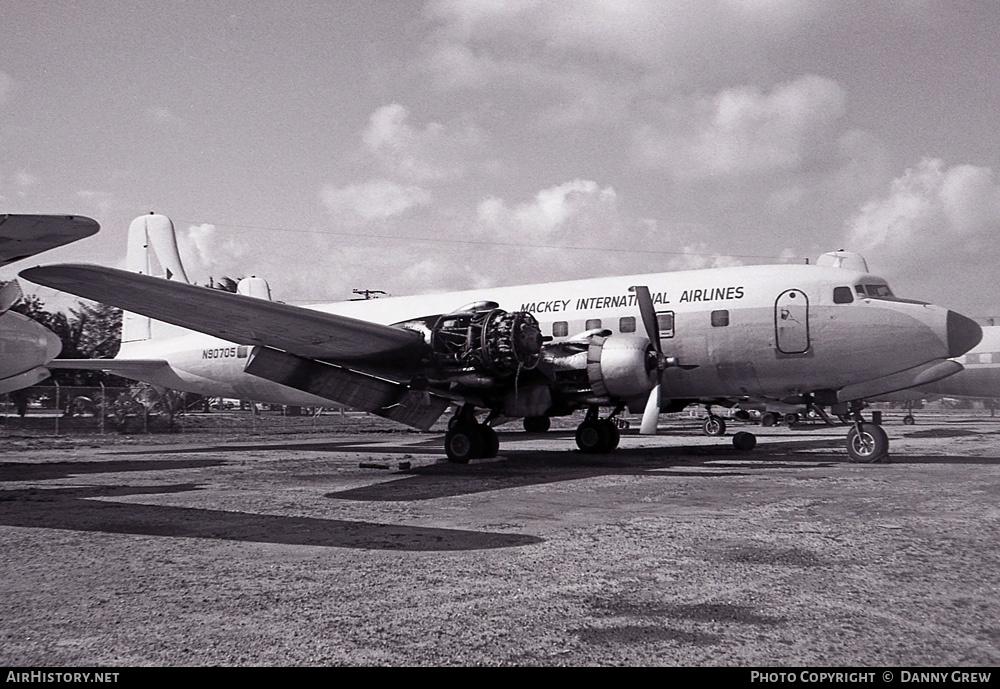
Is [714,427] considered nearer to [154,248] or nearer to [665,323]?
[665,323]

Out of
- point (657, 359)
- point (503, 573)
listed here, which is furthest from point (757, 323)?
point (503, 573)

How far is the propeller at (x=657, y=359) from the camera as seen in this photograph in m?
13.5

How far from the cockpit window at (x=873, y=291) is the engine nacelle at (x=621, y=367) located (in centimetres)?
433

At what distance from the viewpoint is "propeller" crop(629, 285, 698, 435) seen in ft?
44.2

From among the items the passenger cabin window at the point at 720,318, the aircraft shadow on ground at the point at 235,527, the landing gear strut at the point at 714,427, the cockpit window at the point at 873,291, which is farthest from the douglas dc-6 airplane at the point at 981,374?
the aircraft shadow on ground at the point at 235,527

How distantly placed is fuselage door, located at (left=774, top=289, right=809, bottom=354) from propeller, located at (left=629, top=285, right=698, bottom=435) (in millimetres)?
1816

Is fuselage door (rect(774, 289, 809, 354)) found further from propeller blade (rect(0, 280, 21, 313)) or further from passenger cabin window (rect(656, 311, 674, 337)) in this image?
propeller blade (rect(0, 280, 21, 313))

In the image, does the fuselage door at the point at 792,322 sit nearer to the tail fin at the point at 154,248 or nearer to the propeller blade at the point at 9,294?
the propeller blade at the point at 9,294

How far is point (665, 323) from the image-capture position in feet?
51.7

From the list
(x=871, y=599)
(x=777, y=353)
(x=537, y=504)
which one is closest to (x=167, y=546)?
(x=537, y=504)

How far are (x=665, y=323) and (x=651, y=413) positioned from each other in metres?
2.92

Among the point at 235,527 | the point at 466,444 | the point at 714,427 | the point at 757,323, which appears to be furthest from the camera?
the point at 714,427

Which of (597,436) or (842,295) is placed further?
(597,436)
